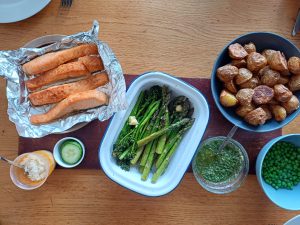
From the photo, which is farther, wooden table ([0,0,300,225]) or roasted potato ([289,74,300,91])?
wooden table ([0,0,300,225])

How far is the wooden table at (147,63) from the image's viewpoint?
1218 millimetres

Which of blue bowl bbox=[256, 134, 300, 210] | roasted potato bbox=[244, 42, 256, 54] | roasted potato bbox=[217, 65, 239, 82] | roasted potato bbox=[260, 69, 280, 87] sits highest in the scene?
roasted potato bbox=[244, 42, 256, 54]

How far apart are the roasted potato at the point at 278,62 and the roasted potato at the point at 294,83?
0.11ft

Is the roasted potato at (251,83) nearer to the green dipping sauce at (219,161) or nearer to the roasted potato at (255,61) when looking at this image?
the roasted potato at (255,61)

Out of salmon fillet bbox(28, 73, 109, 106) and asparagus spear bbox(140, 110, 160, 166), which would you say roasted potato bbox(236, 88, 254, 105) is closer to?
asparagus spear bbox(140, 110, 160, 166)

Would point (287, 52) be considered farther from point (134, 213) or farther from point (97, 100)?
point (134, 213)

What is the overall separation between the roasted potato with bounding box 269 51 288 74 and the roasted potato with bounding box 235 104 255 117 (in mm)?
136

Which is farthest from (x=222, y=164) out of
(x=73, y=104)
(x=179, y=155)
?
(x=73, y=104)

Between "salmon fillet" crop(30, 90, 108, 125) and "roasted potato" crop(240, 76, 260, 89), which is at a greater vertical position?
"roasted potato" crop(240, 76, 260, 89)

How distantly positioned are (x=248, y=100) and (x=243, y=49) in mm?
156

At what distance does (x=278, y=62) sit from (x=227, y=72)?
0.50 ft

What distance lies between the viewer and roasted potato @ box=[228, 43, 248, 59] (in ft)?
3.59

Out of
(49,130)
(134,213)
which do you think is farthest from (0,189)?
(134,213)

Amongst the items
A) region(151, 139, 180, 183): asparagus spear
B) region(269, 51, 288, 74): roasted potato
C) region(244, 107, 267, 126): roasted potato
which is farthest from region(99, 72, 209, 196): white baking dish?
region(269, 51, 288, 74): roasted potato
